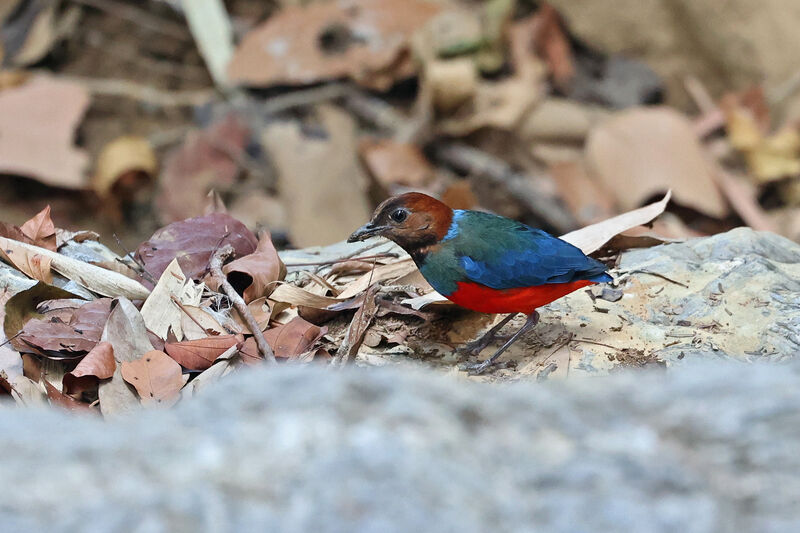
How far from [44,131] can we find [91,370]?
15.1 feet

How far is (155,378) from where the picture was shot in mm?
2967

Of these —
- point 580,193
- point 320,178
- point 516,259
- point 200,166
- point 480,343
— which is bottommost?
point 580,193

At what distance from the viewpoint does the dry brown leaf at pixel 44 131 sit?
675cm

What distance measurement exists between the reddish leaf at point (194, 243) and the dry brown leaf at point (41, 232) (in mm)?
384

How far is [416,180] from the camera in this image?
22.0ft

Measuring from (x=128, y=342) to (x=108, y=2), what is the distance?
18.4 ft

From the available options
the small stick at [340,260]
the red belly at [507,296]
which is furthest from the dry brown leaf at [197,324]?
the red belly at [507,296]

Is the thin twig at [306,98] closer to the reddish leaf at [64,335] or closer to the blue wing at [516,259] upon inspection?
the blue wing at [516,259]

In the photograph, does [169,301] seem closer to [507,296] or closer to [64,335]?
[64,335]

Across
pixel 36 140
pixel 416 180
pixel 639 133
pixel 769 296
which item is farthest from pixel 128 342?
pixel 639 133

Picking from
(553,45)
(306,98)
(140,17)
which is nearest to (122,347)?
(306,98)

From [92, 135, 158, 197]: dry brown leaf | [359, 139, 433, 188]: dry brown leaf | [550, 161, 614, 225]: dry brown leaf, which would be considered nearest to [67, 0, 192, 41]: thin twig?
[92, 135, 158, 197]: dry brown leaf

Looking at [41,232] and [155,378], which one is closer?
[155,378]

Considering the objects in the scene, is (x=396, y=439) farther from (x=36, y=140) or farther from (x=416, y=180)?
(x=36, y=140)
